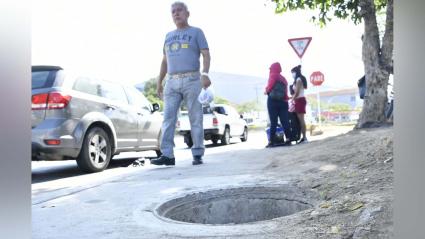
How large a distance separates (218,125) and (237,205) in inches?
422

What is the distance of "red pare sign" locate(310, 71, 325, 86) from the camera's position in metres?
18.4

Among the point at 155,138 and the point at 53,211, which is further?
the point at 155,138

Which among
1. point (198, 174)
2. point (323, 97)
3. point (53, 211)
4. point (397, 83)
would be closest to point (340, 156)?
point (198, 174)

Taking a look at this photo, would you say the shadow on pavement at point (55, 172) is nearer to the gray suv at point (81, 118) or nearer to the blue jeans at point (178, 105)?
the gray suv at point (81, 118)

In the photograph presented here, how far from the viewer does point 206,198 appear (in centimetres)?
367

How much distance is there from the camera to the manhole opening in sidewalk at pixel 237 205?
3.57 meters

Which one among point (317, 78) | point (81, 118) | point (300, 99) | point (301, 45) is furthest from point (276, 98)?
point (317, 78)

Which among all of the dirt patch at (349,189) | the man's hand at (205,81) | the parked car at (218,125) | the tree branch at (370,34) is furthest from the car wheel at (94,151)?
the parked car at (218,125)

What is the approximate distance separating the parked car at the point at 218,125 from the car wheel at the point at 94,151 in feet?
22.2

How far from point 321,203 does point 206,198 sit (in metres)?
1.02

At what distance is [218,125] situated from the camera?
14414mm

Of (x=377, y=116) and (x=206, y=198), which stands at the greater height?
(x=377, y=116)

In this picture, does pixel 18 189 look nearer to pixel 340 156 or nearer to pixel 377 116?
pixel 340 156

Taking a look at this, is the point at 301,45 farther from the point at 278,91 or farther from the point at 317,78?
the point at 317,78
